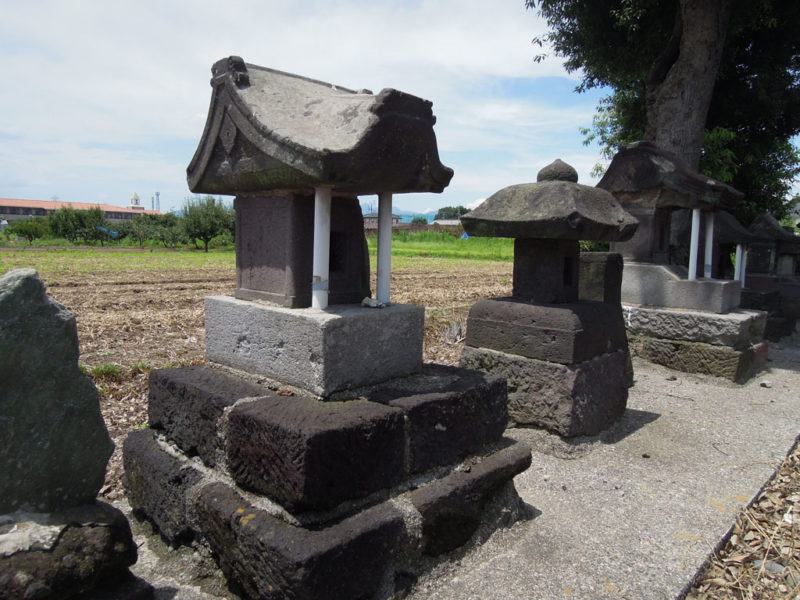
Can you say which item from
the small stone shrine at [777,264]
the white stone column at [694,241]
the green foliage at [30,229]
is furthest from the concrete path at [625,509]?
the green foliage at [30,229]

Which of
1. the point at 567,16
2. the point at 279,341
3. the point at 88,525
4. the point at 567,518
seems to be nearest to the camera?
the point at 88,525

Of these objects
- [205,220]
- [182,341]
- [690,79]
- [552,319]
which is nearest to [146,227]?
[205,220]

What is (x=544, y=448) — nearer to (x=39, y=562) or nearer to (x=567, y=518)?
(x=567, y=518)

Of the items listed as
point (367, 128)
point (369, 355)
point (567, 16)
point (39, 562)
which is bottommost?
point (39, 562)

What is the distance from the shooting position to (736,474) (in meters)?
3.54

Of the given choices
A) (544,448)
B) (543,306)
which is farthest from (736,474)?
(543,306)

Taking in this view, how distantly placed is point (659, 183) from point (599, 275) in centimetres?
173

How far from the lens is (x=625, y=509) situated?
304 cm

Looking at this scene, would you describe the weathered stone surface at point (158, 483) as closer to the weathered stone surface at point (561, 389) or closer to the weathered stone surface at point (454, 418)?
the weathered stone surface at point (454, 418)

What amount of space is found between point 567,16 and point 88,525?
11480 millimetres

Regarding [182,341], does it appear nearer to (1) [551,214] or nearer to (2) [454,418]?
(1) [551,214]

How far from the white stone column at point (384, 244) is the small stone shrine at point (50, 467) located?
56.4 inches

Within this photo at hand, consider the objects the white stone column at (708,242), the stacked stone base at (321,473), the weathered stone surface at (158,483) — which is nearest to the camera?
the stacked stone base at (321,473)

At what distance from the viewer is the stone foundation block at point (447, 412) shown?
2455mm
